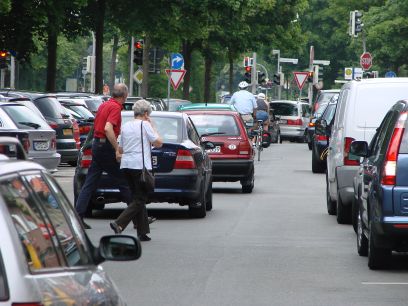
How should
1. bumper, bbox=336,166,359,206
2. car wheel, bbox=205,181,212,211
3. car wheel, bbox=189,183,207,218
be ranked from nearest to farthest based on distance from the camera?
1. bumper, bbox=336,166,359,206
2. car wheel, bbox=189,183,207,218
3. car wheel, bbox=205,181,212,211

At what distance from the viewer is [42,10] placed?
43156mm

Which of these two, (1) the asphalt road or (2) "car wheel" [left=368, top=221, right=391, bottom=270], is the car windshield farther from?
(2) "car wheel" [left=368, top=221, right=391, bottom=270]

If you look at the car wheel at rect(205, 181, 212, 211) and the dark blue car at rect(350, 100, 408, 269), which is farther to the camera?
the car wheel at rect(205, 181, 212, 211)

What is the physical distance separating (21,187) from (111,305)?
714 mm

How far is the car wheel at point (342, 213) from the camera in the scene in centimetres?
1745

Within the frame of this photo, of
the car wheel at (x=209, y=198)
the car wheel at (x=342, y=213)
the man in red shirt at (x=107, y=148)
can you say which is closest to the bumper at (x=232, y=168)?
the car wheel at (x=209, y=198)

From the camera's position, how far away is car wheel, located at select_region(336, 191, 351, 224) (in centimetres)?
1745

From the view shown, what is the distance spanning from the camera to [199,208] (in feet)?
60.8

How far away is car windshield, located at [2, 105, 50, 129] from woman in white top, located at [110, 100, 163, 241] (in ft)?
24.5

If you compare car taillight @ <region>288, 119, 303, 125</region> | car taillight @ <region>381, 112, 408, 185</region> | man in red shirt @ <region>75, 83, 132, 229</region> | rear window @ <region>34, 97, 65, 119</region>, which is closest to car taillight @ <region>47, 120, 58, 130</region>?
rear window @ <region>34, 97, 65, 119</region>

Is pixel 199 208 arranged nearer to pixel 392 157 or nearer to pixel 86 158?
pixel 86 158

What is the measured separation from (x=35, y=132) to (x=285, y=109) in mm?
32580

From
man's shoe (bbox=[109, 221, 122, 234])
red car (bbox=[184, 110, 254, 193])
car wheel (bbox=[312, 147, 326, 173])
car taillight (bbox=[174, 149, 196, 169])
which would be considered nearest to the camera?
man's shoe (bbox=[109, 221, 122, 234])

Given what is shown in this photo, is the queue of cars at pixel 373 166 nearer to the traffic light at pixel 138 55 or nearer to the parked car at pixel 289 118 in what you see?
the traffic light at pixel 138 55
